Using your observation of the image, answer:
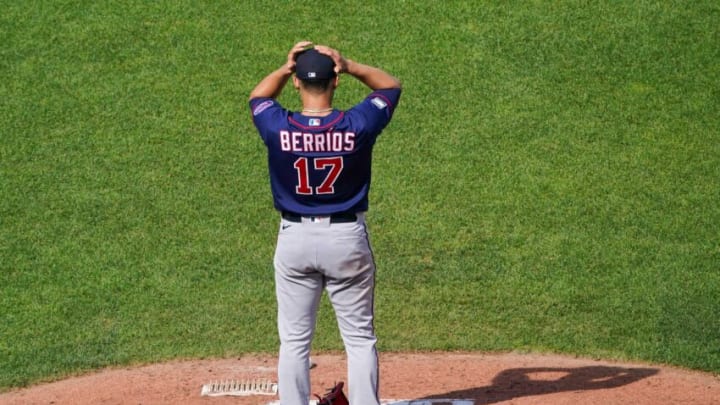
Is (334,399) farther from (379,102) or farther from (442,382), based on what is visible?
(379,102)

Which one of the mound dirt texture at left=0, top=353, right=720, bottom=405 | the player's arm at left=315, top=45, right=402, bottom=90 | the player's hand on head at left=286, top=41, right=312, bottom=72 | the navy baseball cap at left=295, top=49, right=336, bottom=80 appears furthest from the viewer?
the mound dirt texture at left=0, top=353, right=720, bottom=405

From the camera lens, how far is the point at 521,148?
1073 cm

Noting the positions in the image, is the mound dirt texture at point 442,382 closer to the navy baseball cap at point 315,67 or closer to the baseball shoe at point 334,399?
the baseball shoe at point 334,399

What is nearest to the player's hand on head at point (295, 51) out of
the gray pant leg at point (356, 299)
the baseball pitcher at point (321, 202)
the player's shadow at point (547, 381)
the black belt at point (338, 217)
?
the baseball pitcher at point (321, 202)

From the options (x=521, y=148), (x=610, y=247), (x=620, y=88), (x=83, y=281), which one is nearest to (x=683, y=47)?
(x=620, y=88)

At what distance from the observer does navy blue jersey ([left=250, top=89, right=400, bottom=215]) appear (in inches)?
244

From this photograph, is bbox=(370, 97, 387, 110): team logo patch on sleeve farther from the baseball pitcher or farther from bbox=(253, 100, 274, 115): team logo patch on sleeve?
bbox=(253, 100, 274, 115): team logo patch on sleeve

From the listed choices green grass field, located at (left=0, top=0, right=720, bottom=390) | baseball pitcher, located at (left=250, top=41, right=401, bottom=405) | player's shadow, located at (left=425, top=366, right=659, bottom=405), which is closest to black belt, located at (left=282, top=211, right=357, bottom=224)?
baseball pitcher, located at (left=250, top=41, right=401, bottom=405)

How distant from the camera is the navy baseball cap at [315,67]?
20.1 ft

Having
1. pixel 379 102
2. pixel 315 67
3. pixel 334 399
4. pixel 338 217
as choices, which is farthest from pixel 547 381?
pixel 315 67

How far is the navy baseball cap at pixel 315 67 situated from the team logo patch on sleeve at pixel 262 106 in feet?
0.98

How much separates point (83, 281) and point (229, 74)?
304cm

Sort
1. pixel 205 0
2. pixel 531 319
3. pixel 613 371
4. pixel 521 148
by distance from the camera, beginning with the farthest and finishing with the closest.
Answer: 1. pixel 205 0
2. pixel 521 148
3. pixel 531 319
4. pixel 613 371

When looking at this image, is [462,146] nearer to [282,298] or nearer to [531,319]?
[531,319]
